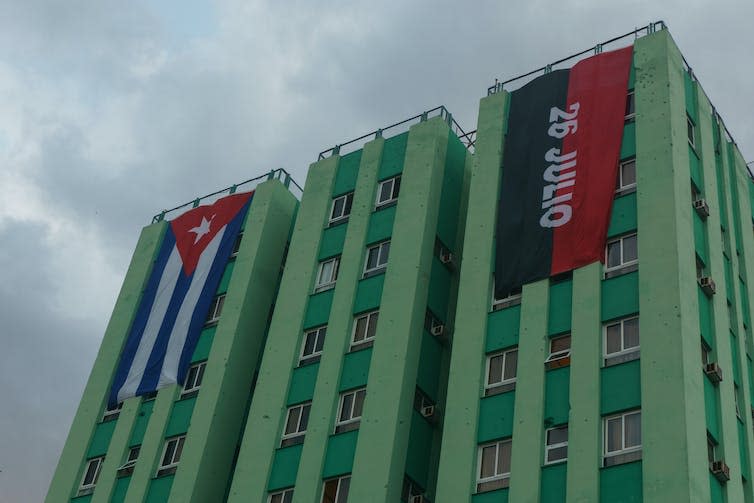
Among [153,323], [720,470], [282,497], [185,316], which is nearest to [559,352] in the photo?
[720,470]

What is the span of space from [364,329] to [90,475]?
15.4 meters

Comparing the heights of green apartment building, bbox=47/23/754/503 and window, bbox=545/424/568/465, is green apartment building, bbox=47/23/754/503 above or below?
above

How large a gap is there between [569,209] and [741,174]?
1293cm

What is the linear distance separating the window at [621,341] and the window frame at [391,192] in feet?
47.9

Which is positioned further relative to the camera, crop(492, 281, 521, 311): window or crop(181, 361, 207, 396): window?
crop(181, 361, 207, 396): window

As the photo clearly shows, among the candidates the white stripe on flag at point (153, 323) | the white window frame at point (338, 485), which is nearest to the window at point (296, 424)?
the white window frame at point (338, 485)

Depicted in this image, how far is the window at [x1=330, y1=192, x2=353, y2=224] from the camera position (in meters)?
50.9

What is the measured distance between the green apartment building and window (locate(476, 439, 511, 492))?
7 centimetres

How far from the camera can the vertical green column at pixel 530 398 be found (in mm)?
35438

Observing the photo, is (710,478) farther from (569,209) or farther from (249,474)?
(249,474)

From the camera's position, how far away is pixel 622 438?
34469 mm

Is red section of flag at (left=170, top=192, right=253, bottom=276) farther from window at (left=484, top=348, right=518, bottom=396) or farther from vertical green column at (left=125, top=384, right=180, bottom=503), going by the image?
window at (left=484, top=348, right=518, bottom=396)

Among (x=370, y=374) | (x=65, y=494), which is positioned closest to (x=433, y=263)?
(x=370, y=374)

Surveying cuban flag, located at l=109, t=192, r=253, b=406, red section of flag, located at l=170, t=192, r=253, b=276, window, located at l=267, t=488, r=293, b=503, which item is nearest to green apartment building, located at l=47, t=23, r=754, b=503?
window, located at l=267, t=488, r=293, b=503
